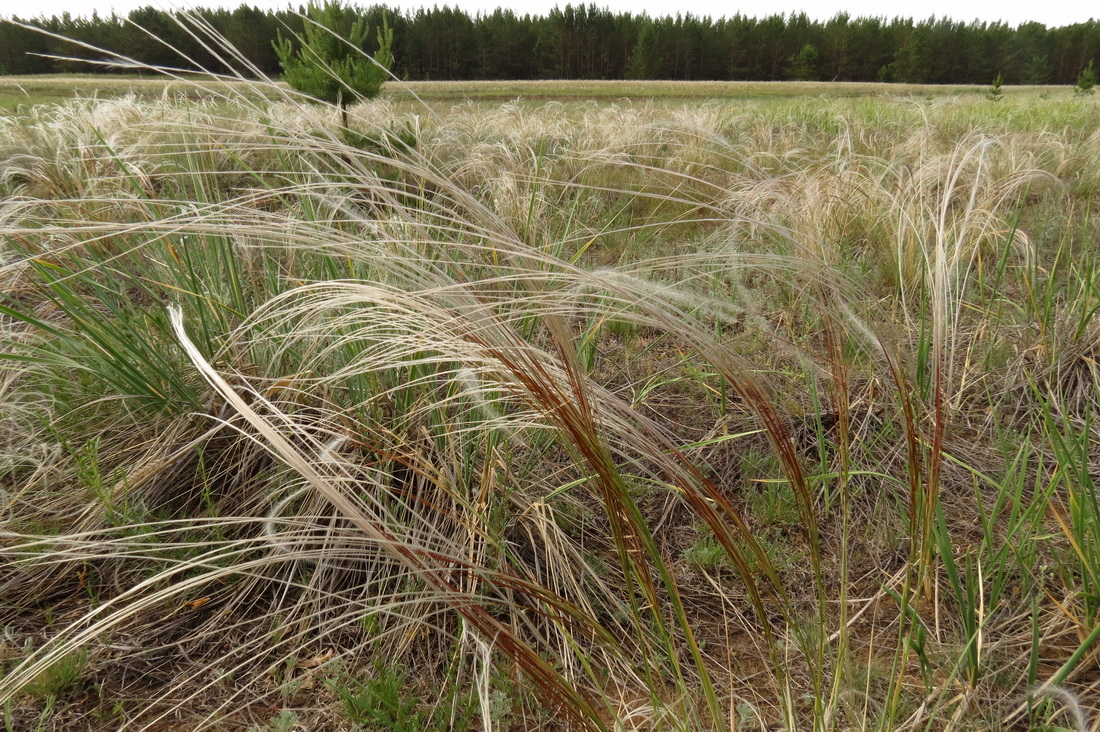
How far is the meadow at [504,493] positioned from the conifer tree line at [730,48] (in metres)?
36.5

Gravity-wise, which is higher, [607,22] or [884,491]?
[607,22]

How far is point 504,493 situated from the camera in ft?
4.24

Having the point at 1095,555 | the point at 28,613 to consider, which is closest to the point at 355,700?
the point at 28,613

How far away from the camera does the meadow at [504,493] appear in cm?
78

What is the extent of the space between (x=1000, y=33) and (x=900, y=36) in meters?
5.80

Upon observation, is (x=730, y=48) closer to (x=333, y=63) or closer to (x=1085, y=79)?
(x=1085, y=79)

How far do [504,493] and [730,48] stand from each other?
4497 centimetres

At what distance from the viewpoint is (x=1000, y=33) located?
38.8 m

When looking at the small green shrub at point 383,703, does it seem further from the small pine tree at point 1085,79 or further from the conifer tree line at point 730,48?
the conifer tree line at point 730,48

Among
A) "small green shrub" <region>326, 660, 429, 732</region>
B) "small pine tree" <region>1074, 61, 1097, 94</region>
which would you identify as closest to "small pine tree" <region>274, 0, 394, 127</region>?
"small green shrub" <region>326, 660, 429, 732</region>

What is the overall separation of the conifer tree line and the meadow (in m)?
36.5

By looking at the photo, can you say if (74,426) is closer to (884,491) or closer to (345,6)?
(884,491)

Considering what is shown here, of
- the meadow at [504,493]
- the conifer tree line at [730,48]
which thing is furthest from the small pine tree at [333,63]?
the conifer tree line at [730,48]

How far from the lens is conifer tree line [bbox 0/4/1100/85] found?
119 feet
